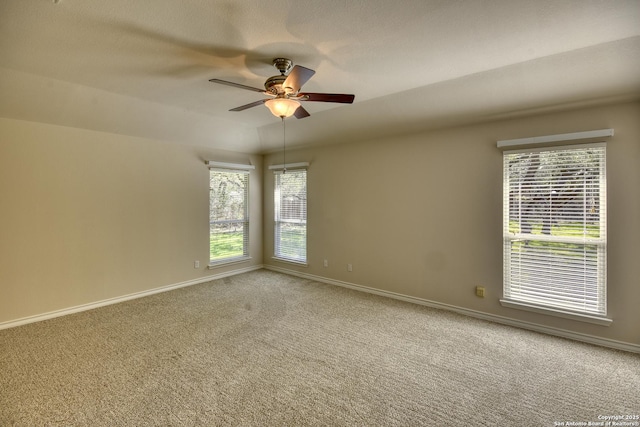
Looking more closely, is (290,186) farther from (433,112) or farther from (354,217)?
(433,112)

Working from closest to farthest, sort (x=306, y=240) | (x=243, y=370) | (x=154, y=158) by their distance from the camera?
(x=243, y=370) → (x=154, y=158) → (x=306, y=240)

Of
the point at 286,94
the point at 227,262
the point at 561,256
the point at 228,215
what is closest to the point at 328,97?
the point at 286,94

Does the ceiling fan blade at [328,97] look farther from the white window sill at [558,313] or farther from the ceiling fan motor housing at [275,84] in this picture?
the white window sill at [558,313]

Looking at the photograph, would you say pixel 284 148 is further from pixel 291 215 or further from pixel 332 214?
pixel 332 214

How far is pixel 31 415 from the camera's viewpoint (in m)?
2.00

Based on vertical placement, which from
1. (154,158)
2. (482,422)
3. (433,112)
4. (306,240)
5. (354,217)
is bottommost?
(482,422)

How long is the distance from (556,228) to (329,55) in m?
2.99

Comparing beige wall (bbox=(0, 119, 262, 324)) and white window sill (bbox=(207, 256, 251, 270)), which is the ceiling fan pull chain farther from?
white window sill (bbox=(207, 256, 251, 270))

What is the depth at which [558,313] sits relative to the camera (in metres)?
3.21

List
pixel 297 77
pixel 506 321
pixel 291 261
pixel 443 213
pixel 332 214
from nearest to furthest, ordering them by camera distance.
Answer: pixel 297 77 → pixel 506 321 → pixel 443 213 → pixel 332 214 → pixel 291 261

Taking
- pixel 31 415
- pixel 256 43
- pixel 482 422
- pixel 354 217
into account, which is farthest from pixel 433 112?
pixel 31 415

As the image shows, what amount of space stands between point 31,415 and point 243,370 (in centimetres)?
140

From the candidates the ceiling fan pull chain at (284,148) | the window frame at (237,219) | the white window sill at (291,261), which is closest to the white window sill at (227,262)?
the window frame at (237,219)

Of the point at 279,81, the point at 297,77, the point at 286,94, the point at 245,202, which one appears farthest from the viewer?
the point at 245,202
